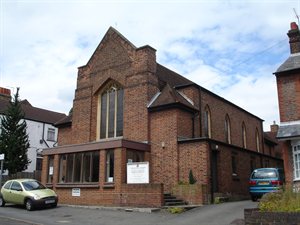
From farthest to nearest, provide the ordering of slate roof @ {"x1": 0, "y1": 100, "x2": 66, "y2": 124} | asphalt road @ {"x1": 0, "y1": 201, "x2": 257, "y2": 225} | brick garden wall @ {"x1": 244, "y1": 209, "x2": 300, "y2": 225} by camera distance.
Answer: slate roof @ {"x1": 0, "y1": 100, "x2": 66, "y2": 124}, asphalt road @ {"x1": 0, "y1": 201, "x2": 257, "y2": 225}, brick garden wall @ {"x1": 244, "y1": 209, "x2": 300, "y2": 225}

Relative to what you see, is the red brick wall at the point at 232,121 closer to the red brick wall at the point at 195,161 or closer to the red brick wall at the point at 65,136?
the red brick wall at the point at 195,161

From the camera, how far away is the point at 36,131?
4103cm

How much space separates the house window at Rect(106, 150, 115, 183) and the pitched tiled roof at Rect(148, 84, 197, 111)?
4.15m

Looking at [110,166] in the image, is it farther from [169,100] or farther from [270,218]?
[270,218]

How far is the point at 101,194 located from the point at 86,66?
11.0m

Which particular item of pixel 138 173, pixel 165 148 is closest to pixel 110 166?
pixel 138 173

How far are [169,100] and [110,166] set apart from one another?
5.38 m

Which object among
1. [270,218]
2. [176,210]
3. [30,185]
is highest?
[30,185]

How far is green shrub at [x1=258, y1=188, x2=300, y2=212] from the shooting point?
11194 mm

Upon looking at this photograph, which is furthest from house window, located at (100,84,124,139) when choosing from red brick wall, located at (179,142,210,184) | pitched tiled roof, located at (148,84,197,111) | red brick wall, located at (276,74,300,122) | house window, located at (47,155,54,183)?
red brick wall, located at (276,74,300,122)

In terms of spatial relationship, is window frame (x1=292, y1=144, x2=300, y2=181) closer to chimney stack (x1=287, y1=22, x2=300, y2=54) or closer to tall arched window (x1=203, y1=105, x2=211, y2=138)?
chimney stack (x1=287, y1=22, x2=300, y2=54)

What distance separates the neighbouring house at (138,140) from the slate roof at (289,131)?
13.3 ft

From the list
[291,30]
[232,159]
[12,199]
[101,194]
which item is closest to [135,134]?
[101,194]

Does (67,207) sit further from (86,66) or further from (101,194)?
(86,66)
